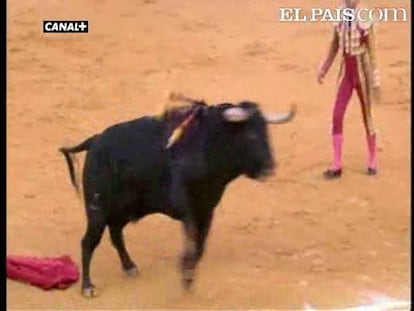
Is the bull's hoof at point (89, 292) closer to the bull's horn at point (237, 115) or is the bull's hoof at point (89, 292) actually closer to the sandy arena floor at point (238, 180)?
the sandy arena floor at point (238, 180)

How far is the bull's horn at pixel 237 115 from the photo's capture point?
605cm

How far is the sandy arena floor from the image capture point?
6.54 m

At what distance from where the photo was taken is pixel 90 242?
6.40m

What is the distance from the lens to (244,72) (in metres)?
9.66

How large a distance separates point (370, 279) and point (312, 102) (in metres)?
2.59

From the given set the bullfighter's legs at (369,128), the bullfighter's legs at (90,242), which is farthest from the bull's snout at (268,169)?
the bullfighter's legs at (369,128)

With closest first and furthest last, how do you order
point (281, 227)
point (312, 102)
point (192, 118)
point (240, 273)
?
point (192, 118) → point (240, 273) → point (281, 227) → point (312, 102)

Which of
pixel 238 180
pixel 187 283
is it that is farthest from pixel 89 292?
pixel 238 180

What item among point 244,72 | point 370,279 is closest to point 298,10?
point 244,72

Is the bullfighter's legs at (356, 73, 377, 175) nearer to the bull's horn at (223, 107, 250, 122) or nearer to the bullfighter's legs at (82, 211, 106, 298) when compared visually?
the bull's horn at (223, 107, 250, 122)

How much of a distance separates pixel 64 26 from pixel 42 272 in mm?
2416

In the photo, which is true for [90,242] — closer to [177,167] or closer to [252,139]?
[177,167]

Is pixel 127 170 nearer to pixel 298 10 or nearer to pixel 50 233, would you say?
pixel 50 233

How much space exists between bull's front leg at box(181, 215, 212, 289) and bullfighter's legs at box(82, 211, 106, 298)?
0.37m
